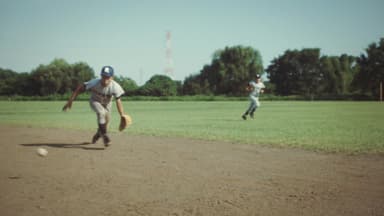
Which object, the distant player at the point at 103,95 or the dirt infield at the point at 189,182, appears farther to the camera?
the distant player at the point at 103,95

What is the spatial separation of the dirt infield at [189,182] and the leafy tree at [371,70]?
68.4m

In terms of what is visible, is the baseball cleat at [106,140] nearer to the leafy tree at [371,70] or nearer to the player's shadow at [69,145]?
the player's shadow at [69,145]

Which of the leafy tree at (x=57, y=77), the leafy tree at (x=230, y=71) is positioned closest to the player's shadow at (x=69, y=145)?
the leafy tree at (x=230, y=71)

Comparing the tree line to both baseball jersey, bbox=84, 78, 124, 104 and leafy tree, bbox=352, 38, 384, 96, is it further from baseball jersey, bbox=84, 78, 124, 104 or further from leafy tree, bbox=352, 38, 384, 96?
baseball jersey, bbox=84, 78, 124, 104

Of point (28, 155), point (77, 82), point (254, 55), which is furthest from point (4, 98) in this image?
point (28, 155)

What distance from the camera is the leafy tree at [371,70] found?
67.4 m

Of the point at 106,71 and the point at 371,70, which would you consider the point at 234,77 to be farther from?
the point at 106,71

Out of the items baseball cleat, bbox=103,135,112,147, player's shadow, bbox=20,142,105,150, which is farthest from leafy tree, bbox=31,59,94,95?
baseball cleat, bbox=103,135,112,147

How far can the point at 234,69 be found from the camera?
9350 cm

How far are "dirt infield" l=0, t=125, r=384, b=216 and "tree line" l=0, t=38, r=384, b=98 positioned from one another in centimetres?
8292

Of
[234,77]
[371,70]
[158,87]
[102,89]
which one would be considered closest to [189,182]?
[102,89]

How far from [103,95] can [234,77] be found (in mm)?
86498

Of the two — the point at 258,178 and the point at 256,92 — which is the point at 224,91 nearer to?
the point at 256,92

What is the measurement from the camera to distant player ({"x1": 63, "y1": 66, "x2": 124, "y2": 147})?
815 cm
